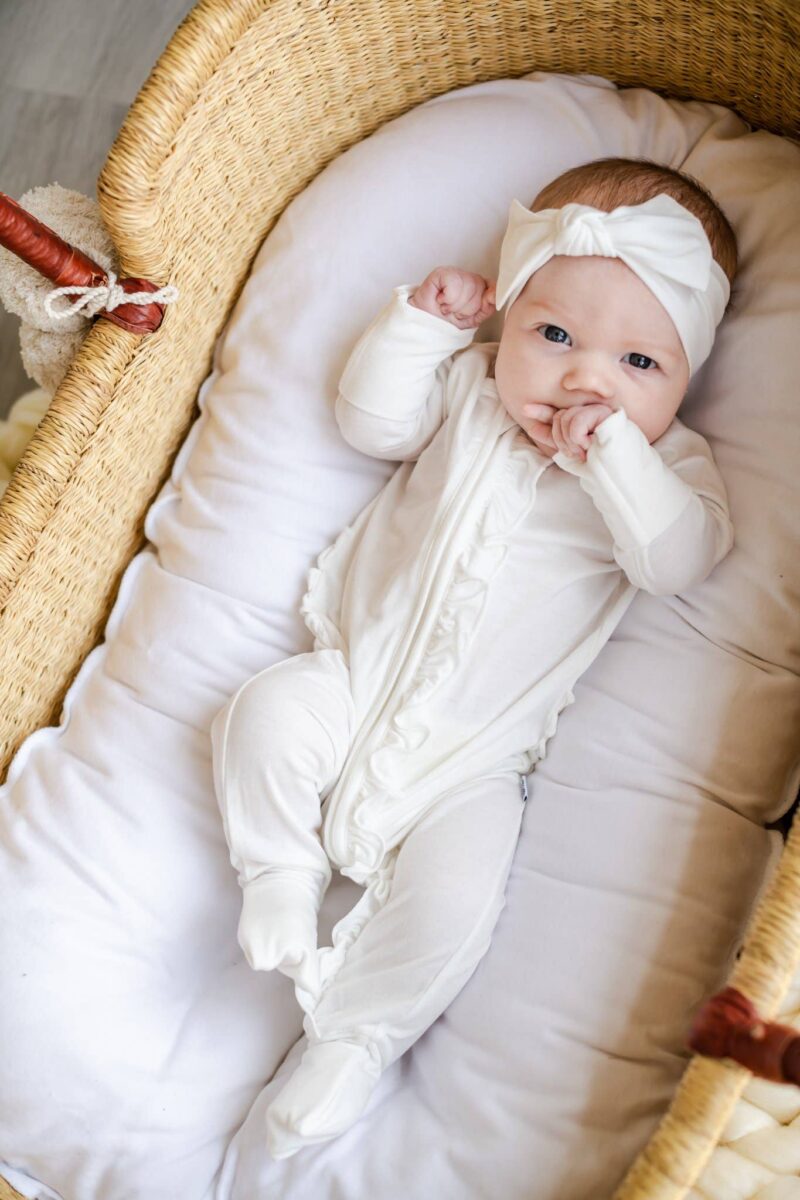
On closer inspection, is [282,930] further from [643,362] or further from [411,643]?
[643,362]

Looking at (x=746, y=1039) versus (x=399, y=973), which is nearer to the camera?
(x=746, y=1039)

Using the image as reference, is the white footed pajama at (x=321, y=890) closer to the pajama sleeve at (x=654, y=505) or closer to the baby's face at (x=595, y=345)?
the pajama sleeve at (x=654, y=505)

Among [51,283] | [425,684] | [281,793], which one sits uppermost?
[51,283]

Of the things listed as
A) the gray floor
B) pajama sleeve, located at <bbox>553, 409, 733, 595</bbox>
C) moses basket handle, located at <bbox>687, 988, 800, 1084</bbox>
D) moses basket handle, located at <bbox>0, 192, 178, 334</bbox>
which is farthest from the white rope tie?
moses basket handle, located at <bbox>687, 988, 800, 1084</bbox>

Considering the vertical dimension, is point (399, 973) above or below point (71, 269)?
below

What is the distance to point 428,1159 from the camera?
1083 mm

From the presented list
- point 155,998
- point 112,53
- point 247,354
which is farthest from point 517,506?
point 112,53

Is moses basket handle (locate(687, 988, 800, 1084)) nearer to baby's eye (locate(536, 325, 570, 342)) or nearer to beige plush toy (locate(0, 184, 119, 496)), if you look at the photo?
baby's eye (locate(536, 325, 570, 342))

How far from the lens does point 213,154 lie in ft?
4.52

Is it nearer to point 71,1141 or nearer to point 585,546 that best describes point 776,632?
point 585,546

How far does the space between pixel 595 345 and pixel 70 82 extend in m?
1.48

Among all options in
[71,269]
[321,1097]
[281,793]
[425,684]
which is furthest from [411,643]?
[71,269]

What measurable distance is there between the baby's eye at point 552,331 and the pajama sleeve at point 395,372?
0.12 meters

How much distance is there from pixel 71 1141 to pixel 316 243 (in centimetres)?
111
